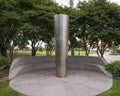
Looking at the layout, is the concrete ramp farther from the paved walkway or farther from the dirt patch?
the dirt patch

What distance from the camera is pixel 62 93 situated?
7020mm

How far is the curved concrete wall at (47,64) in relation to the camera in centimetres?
1020

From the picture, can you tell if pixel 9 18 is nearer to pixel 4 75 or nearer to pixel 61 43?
pixel 4 75

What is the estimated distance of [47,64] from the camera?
12039 mm

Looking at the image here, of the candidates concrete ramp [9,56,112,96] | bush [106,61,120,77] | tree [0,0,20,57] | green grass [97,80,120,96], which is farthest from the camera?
tree [0,0,20,57]

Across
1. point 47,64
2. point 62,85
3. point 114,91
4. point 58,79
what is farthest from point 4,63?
point 114,91

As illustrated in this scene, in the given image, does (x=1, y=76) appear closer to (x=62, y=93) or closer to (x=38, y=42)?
(x=62, y=93)

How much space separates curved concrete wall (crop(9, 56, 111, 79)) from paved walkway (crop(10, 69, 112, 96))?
56cm

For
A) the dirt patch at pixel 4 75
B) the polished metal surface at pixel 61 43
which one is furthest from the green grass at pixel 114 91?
the dirt patch at pixel 4 75

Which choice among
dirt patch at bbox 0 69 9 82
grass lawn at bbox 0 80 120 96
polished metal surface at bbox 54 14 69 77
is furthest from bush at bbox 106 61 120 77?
dirt patch at bbox 0 69 9 82

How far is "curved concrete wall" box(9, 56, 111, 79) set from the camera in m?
10.2

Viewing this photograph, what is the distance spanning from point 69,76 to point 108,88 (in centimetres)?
228

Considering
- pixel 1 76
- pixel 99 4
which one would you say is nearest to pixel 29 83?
pixel 1 76

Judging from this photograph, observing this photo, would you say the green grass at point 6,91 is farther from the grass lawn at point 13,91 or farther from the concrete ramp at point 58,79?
the concrete ramp at point 58,79
